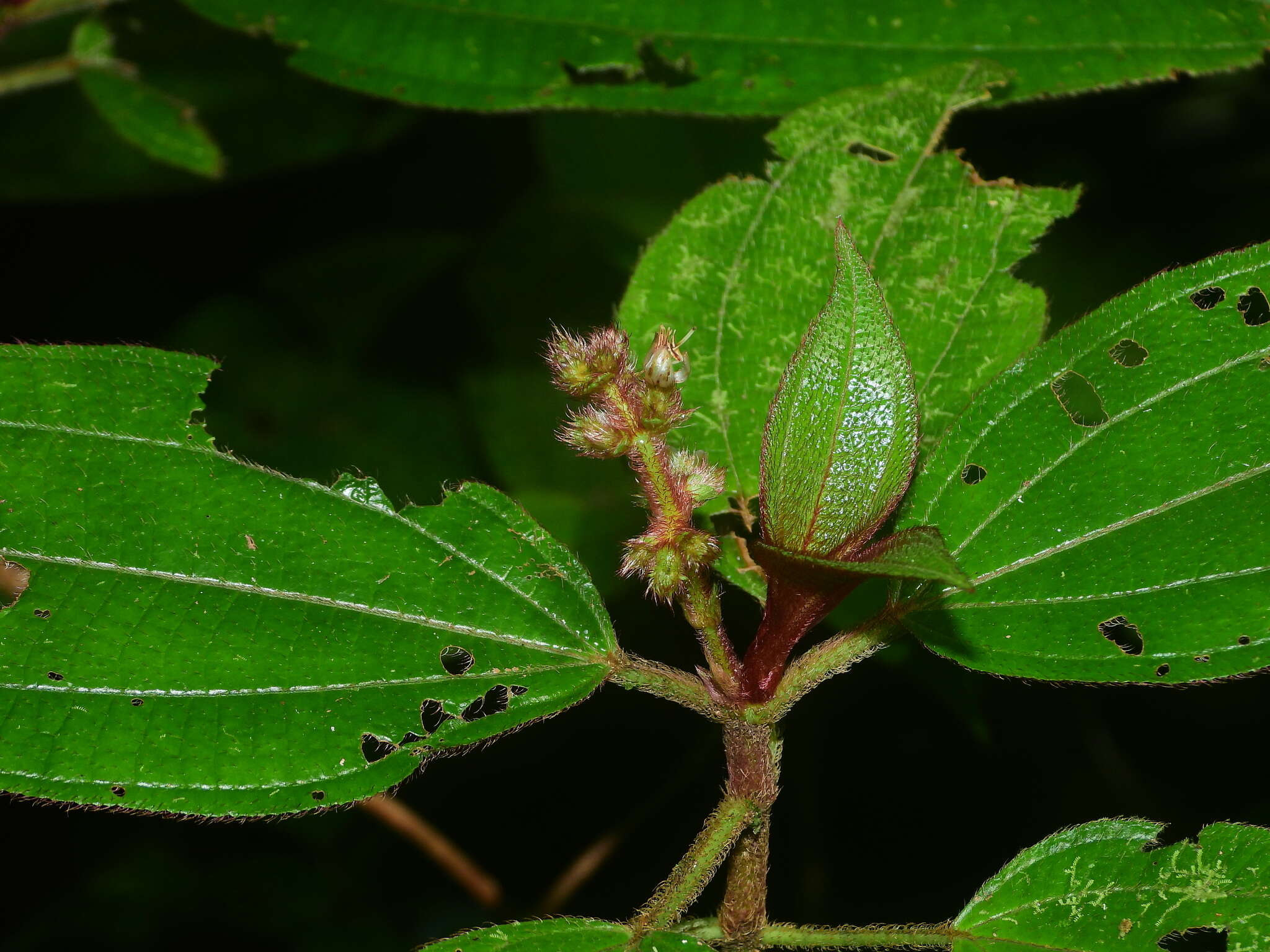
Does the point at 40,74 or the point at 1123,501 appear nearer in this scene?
the point at 1123,501

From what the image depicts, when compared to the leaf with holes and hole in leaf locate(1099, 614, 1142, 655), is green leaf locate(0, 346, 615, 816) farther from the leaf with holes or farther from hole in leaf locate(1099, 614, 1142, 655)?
hole in leaf locate(1099, 614, 1142, 655)

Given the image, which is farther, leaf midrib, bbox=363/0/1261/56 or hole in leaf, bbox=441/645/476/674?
leaf midrib, bbox=363/0/1261/56

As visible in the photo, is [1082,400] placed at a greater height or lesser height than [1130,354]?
lesser

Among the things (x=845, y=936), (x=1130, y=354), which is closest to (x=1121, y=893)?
(x=845, y=936)

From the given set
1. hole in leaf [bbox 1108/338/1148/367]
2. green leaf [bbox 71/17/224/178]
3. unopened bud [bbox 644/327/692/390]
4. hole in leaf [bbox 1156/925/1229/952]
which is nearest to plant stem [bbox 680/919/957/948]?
hole in leaf [bbox 1156/925/1229/952]

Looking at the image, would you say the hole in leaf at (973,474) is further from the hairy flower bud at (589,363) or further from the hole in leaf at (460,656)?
the hole in leaf at (460,656)

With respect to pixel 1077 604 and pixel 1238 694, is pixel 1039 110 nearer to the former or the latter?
pixel 1238 694

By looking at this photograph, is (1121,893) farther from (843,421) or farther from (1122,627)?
(843,421)

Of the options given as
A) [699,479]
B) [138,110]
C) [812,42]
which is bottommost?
[699,479]
